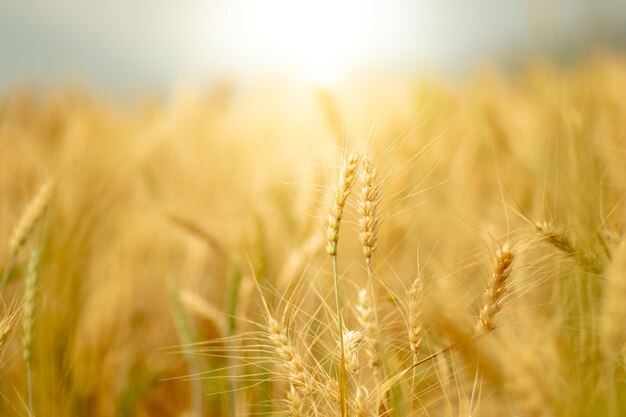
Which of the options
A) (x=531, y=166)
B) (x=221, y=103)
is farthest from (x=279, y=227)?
(x=221, y=103)

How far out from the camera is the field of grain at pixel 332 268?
0.48m

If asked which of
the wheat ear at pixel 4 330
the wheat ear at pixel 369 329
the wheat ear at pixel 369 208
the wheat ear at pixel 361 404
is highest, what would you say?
the wheat ear at pixel 369 208

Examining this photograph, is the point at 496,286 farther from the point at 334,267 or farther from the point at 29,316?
the point at 29,316

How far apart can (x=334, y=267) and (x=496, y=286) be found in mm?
137

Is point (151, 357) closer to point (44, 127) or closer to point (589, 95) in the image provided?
point (589, 95)

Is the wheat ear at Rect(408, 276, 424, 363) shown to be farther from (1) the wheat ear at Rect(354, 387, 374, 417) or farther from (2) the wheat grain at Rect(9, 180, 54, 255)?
(2) the wheat grain at Rect(9, 180, 54, 255)

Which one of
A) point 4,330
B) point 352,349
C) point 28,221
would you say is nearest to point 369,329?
point 352,349

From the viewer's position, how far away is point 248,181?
5.32 feet

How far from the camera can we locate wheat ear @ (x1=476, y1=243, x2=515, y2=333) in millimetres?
450

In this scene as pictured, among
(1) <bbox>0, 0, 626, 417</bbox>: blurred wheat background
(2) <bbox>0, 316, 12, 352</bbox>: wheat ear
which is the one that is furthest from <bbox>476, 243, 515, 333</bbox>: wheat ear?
(2) <bbox>0, 316, 12, 352</bbox>: wheat ear

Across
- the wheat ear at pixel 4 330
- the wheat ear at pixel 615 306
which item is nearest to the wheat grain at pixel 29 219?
the wheat ear at pixel 4 330

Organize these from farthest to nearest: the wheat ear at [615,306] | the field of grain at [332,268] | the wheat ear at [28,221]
A: the wheat ear at [28,221] → the field of grain at [332,268] → the wheat ear at [615,306]

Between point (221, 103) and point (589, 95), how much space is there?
3.69 m

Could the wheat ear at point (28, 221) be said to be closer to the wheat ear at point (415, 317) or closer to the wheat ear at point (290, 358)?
the wheat ear at point (290, 358)
